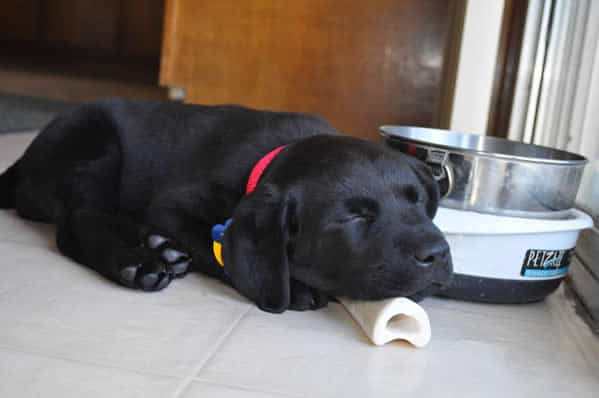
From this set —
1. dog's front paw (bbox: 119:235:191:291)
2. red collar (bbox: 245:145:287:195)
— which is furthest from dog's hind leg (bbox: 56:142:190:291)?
red collar (bbox: 245:145:287:195)

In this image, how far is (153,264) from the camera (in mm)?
1501

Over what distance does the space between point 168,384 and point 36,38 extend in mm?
5879

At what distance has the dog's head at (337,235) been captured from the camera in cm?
132

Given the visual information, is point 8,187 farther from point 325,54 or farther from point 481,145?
point 325,54

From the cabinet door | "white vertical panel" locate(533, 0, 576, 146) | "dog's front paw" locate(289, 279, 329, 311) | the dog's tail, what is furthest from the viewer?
the cabinet door

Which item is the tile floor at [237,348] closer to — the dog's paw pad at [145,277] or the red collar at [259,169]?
the dog's paw pad at [145,277]

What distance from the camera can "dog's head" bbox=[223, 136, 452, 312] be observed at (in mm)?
1324

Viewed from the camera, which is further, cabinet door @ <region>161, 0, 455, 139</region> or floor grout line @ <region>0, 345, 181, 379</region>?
cabinet door @ <region>161, 0, 455, 139</region>

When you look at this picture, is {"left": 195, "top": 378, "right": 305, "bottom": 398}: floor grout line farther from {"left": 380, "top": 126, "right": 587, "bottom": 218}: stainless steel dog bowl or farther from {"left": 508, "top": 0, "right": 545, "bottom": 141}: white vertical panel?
{"left": 508, "top": 0, "right": 545, "bottom": 141}: white vertical panel

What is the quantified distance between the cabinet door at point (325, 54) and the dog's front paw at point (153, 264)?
1.76 metres

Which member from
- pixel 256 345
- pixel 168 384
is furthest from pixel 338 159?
pixel 168 384

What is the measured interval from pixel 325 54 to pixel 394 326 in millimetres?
2008

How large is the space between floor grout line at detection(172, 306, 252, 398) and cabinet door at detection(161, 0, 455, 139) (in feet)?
6.34

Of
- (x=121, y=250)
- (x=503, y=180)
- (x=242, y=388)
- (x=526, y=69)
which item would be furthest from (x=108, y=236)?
(x=526, y=69)
